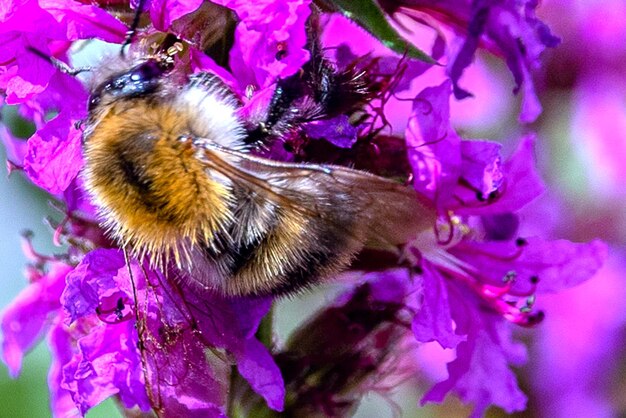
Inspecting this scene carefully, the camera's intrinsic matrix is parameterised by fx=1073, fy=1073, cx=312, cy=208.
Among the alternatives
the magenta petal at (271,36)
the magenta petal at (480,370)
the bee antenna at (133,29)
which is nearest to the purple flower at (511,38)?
the magenta petal at (271,36)

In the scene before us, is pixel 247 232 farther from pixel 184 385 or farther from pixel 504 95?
pixel 504 95

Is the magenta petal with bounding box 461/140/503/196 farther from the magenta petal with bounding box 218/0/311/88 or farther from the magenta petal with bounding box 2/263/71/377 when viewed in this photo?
the magenta petal with bounding box 2/263/71/377

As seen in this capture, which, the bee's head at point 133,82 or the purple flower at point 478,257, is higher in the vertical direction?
the bee's head at point 133,82

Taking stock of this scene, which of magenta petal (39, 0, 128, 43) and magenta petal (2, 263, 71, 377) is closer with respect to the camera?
magenta petal (39, 0, 128, 43)

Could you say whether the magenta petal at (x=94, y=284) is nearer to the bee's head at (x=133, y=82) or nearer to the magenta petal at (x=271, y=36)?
the bee's head at (x=133, y=82)

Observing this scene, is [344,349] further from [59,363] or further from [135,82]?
[135,82]

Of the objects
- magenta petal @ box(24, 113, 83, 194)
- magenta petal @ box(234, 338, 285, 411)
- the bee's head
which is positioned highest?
the bee's head

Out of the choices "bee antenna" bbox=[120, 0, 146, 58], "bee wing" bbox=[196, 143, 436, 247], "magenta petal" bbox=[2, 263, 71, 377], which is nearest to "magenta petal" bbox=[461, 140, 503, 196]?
"bee wing" bbox=[196, 143, 436, 247]

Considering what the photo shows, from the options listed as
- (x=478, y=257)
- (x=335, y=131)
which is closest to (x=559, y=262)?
(x=478, y=257)
